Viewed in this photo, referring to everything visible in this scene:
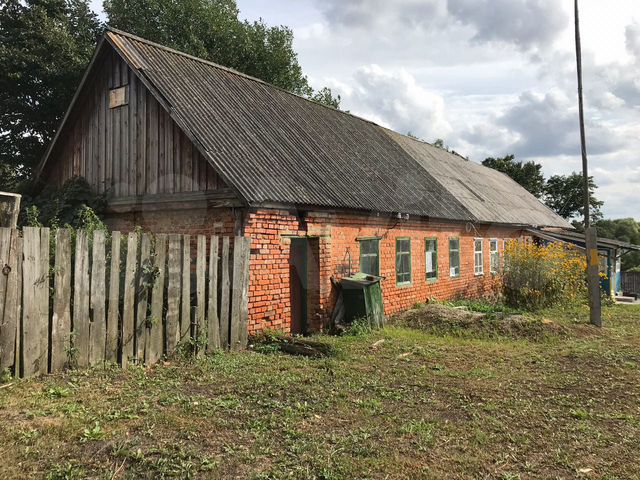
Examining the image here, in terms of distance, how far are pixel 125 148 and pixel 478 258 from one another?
12056 millimetres

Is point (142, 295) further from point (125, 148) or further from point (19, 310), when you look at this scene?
point (125, 148)

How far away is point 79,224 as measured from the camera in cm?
1021

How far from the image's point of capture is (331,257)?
33.0 ft

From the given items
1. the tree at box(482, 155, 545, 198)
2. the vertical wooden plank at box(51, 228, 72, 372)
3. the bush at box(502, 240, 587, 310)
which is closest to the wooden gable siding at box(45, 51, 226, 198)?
the vertical wooden plank at box(51, 228, 72, 372)

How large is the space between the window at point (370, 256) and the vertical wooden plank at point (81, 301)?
6530mm

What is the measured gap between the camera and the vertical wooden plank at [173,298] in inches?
256

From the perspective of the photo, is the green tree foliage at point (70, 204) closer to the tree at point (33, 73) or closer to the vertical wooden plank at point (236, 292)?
the vertical wooden plank at point (236, 292)

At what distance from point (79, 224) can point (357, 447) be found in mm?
8406

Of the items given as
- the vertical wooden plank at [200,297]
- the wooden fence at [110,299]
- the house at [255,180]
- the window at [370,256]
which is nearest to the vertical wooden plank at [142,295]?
the wooden fence at [110,299]

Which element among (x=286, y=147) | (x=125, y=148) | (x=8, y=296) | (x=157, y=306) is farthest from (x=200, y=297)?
(x=286, y=147)

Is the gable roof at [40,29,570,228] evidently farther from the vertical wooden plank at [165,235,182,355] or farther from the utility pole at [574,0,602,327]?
the utility pole at [574,0,602,327]

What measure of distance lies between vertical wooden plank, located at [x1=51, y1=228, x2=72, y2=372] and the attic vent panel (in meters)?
5.78

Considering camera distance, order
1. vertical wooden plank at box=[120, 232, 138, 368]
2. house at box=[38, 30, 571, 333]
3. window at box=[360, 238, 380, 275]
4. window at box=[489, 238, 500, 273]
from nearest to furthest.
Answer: vertical wooden plank at box=[120, 232, 138, 368] → house at box=[38, 30, 571, 333] → window at box=[360, 238, 380, 275] → window at box=[489, 238, 500, 273]

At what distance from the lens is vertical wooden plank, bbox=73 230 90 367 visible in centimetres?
559
